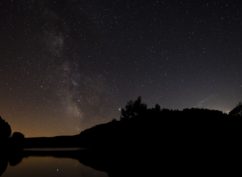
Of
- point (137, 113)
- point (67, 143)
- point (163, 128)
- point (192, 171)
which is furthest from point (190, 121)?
point (67, 143)

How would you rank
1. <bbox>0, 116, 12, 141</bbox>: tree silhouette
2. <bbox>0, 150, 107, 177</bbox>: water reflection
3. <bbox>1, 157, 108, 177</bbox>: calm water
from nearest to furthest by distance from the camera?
<bbox>1, 157, 108, 177</bbox>: calm water, <bbox>0, 150, 107, 177</bbox>: water reflection, <bbox>0, 116, 12, 141</bbox>: tree silhouette

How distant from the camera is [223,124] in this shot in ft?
81.1

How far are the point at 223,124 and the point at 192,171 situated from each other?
659 inches

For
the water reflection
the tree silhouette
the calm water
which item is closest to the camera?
the calm water

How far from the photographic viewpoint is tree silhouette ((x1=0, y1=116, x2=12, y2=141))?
4028cm

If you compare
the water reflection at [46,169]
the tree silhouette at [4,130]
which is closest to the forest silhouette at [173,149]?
the tree silhouette at [4,130]

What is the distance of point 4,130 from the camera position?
4103 centimetres

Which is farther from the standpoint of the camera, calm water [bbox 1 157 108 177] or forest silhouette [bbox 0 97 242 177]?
forest silhouette [bbox 0 97 242 177]

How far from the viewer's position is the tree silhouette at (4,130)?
40281 mm

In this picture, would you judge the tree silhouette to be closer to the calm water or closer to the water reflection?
the water reflection

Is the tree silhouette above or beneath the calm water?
above

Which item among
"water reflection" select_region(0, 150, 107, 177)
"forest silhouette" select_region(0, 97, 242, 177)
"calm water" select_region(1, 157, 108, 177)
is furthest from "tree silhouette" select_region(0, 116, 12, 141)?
"calm water" select_region(1, 157, 108, 177)

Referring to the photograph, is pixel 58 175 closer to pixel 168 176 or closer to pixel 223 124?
pixel 168 176

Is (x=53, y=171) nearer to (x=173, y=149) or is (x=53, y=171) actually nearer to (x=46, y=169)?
(x=46, y=169)
